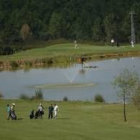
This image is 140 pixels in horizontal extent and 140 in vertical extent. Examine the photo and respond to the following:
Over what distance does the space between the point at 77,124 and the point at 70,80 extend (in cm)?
4374

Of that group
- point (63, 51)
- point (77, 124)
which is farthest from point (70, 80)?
point (77, 124)

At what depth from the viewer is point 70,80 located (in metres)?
89.0

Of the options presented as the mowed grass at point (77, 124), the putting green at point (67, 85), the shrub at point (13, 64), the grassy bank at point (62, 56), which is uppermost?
the grassy bank at point (62, 56)

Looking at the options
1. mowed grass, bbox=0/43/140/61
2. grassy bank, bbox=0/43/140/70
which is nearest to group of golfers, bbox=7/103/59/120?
grassy bank, bbox=0/43/140/70

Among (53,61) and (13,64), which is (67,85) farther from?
(13,64)

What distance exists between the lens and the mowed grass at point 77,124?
3888 cm

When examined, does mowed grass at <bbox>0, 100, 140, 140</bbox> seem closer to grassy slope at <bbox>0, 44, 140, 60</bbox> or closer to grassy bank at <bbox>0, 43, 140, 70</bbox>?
grassy bank at <bbox>0, 43, 140, 70</bbox>

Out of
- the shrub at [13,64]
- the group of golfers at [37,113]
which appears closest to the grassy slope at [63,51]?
the shrub at [13,64]

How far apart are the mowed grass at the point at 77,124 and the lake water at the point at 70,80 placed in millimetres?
8094

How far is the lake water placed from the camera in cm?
7275

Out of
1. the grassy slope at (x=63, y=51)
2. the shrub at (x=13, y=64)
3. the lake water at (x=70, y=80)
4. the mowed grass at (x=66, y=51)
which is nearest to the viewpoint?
the lake water at (x=70, y=80)

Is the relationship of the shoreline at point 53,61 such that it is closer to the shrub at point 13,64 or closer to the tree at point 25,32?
the shrub at point 13,64

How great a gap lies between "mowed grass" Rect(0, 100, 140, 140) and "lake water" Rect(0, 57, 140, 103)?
26.6ft

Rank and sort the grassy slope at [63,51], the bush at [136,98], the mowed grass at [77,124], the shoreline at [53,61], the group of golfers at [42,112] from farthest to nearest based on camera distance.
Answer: the grassy slope at [63,51] < the shoreline at [53,61] < the bush at [136,98] < the group of golfers at [42,112] < the mowed grass at [77,124]
